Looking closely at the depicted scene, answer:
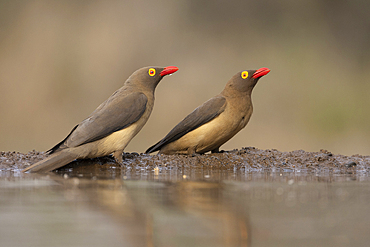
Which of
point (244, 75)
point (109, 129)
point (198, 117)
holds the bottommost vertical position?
point (109, 129)

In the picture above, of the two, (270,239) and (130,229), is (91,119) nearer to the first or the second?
(130,229)

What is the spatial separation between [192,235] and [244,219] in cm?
39

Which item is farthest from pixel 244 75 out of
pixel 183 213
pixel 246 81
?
pixel 183 213

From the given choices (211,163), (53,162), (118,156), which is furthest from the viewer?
(211,163)

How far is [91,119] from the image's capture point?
4.89m

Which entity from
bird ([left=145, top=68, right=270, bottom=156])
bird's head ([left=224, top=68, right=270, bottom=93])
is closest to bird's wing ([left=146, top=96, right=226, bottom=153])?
bird ([left=145, top=68, right=270, bottom=156])

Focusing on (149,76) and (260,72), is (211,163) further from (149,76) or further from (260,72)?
(260,72)

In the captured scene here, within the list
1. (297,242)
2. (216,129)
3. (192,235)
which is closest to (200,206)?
(192,235)

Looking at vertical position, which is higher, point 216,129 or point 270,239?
point 216,129

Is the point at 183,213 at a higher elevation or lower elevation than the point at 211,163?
lower

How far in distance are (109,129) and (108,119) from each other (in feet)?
0.46

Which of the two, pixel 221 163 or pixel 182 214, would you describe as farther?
pixel 221 163

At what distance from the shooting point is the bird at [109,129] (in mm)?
4551

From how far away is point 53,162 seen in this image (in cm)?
436
